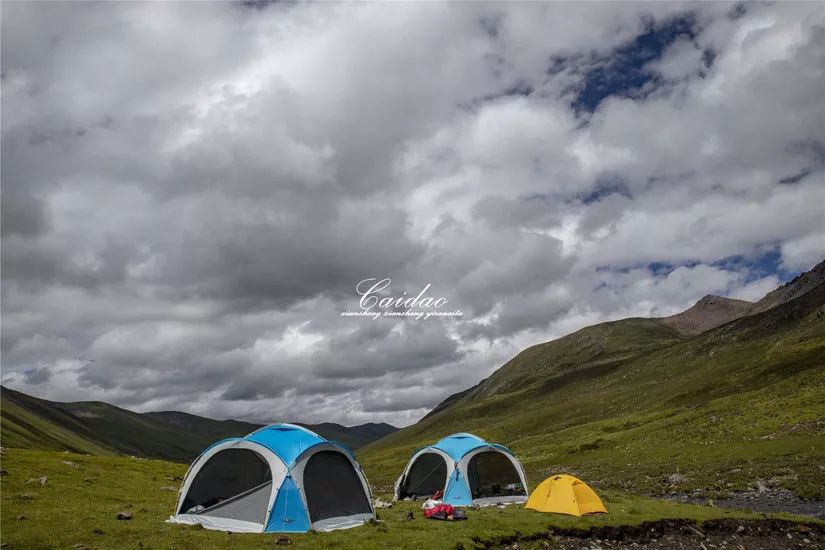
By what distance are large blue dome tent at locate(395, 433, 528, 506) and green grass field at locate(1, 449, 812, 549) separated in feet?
7.64

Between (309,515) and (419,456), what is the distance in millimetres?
14348

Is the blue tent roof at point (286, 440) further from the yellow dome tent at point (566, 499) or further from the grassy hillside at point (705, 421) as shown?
the grassy hillside at point (705, 421)

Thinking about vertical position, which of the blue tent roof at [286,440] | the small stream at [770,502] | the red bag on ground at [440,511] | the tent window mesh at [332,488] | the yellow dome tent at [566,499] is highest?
the blue tent roof at [286,440]

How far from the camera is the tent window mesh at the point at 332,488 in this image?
23594mm

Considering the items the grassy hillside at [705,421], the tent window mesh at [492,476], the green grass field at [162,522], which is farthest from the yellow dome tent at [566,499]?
the grassy hillside at [705,421]

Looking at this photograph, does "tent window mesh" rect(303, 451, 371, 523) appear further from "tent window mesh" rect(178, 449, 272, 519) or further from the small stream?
the small stream

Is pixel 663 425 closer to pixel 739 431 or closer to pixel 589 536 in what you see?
pixel 739 431

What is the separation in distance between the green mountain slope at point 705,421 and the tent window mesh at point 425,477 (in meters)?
19.4

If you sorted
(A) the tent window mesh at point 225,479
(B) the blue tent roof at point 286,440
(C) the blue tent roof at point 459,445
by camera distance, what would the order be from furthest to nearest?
(C) the blue tent roof at point 459,445
(B) the blue tent roof at point 286,440
(A) the tent window mesh at point 225,479

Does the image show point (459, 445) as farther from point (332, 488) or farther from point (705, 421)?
point (705, 421)

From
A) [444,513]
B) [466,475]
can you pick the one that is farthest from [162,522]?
[466,475]

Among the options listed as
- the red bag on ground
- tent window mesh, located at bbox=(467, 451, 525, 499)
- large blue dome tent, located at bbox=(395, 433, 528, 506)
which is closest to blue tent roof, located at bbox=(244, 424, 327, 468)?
the red bag on ground

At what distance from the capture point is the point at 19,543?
1816 centimetres

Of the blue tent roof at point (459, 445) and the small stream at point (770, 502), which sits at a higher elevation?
the blue tent roof at point (459, 445)
